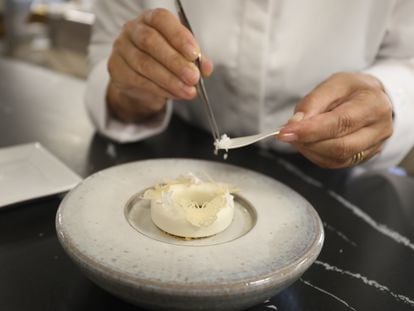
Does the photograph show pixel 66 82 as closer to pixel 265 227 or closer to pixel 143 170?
pixel 143 170

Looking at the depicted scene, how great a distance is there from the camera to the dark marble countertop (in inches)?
16.9

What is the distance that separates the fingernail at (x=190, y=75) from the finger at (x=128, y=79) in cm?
5

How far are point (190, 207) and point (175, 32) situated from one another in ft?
0.79

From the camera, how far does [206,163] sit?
0.59m

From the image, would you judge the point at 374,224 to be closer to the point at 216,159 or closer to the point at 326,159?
the point at 326,159

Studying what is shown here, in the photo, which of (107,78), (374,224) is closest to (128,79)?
(107,78)

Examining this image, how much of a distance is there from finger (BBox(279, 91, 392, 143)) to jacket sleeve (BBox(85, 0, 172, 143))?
0.36 meters

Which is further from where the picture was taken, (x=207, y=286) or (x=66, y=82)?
(x=66, y=82)

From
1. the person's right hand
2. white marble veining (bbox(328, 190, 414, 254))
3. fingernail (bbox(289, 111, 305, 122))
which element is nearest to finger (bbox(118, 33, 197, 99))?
the person's right hand

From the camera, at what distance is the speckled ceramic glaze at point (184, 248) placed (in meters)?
0.34

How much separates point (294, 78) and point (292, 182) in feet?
0.69

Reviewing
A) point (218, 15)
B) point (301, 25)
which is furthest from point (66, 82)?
point (301, 25)

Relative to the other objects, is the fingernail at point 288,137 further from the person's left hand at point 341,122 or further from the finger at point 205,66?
the finger at point 205,66

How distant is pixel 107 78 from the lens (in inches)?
32.7
